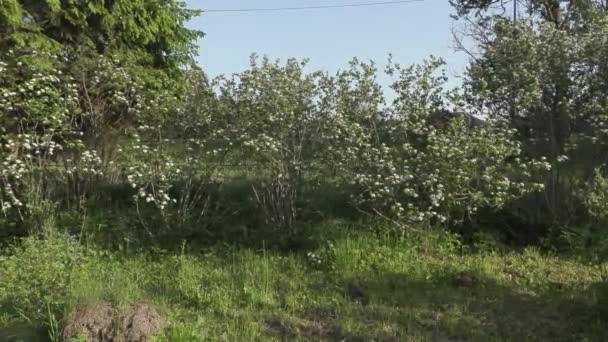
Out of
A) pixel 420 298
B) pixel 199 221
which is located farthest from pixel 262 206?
pixel 420 298

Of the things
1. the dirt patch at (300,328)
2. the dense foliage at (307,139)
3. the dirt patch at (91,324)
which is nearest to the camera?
the dirt patch at (91,324)

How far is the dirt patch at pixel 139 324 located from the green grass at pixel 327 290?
114 millimetres

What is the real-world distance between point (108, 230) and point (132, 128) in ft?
4.43

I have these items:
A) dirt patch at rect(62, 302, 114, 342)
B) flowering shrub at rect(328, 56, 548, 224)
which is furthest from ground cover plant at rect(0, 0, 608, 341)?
dirt patch at rect(62, 302, 114, 342)

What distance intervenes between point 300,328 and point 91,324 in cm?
169

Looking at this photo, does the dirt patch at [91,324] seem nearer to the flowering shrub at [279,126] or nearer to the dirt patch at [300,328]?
the dirt patch at [300,328]

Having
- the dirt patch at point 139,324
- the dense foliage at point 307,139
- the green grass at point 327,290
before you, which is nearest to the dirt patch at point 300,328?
the green grass at point 327,290

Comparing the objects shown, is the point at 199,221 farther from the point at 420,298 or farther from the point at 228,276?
the point at 420,298

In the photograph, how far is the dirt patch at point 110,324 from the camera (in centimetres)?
462

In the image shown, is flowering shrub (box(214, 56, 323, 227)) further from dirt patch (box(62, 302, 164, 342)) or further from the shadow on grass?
dirt patch (box(62, 302, 164, 342))

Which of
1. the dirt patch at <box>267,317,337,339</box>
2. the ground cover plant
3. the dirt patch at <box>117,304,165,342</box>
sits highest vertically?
the ground cover plant

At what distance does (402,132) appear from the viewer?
278 inches

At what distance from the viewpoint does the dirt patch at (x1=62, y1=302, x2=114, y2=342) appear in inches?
182

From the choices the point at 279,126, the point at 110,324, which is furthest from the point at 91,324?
the point at 279,126
